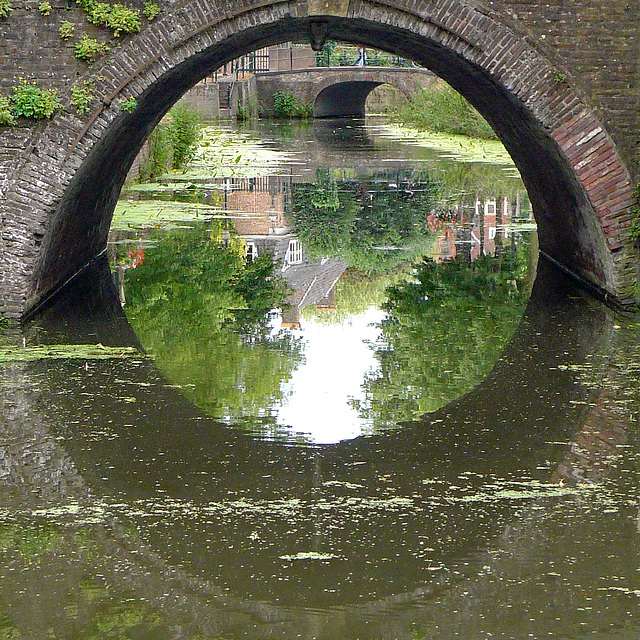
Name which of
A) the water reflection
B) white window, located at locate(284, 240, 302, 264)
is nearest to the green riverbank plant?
the water reflection

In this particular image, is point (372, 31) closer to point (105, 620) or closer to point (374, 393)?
point (374, 393)

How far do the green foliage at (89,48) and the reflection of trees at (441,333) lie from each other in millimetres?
3604

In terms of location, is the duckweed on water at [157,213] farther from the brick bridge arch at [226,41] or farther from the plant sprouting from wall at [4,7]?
the plant sprouting from wall at [4,7]

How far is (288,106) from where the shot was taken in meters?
52.9

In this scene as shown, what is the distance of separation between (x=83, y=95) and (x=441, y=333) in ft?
13.0

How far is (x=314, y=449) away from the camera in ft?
22.6

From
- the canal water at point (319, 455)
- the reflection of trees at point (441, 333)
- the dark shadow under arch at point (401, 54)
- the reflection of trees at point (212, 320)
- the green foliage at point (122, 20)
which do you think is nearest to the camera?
the canal water at point (319, 455)

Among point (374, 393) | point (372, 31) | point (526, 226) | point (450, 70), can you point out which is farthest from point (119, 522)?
point (526, 226)

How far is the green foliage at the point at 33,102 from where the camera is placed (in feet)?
31.3

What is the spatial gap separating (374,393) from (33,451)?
2.68 meters

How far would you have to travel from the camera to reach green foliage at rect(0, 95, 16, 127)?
9.50m

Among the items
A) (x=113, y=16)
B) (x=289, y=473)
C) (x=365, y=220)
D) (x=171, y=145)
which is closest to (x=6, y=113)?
(x=113, y=16)

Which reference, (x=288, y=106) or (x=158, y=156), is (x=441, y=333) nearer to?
(x=158, y=156)

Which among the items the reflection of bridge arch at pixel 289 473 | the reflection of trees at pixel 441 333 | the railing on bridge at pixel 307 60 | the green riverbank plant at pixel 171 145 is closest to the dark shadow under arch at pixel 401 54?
the reflection of trees at pixel 441 333
